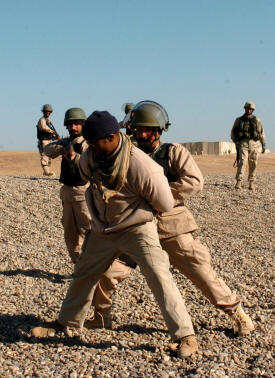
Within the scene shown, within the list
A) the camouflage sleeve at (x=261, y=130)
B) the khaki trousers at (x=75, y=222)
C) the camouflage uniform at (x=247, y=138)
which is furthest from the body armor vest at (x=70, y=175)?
the camouflage sleeve at (x=261, y=130)

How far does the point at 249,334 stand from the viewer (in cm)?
449

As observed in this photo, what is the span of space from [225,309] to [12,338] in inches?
64.1

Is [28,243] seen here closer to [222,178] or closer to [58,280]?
[58,280]

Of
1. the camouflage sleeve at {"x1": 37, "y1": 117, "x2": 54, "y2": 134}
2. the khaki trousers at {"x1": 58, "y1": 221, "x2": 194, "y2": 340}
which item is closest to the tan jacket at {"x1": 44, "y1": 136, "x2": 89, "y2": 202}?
the khaki trousers at {"x1": 58, "y1": 221, "x2": 194, "y2": 340}

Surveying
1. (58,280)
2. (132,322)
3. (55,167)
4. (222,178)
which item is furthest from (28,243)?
(55,167)

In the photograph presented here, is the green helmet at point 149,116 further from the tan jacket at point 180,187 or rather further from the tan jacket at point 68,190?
the tan jacket at point 68,190

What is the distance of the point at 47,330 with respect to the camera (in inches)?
167

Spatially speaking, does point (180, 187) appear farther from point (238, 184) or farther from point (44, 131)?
point (44, 131)

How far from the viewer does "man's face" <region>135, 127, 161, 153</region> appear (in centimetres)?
417

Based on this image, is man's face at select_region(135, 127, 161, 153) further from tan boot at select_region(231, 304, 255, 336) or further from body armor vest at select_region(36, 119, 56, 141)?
body armor vest at select_region(36, 119, 56, 141)

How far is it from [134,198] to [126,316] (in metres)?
1.52

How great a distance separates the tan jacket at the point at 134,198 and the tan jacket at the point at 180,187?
33 centimetres

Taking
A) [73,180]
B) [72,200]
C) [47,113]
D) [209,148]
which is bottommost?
[209,148]

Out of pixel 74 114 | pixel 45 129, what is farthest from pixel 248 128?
pixel 74 114
